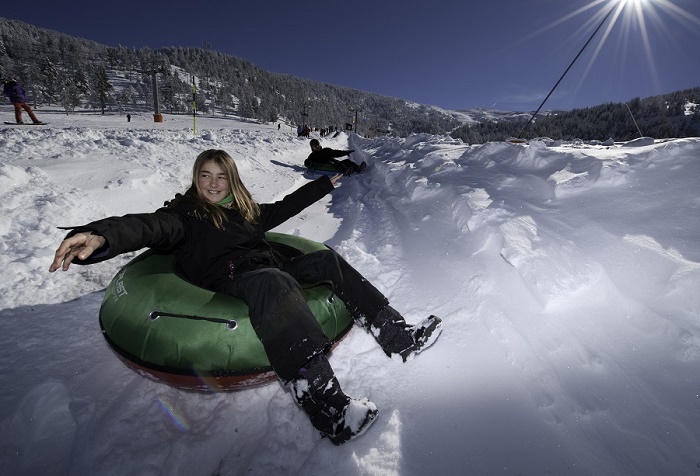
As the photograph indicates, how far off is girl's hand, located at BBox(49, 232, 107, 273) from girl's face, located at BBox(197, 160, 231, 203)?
3.30ft

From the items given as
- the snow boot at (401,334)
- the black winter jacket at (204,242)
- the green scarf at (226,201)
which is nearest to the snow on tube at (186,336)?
the black winter jacket at (204,242)

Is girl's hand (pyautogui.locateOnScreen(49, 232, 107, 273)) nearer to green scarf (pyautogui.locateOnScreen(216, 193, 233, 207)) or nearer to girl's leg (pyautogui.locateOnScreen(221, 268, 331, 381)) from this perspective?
girl's leg (pyautogui.locateOnScreen(221, 268, 331, 381))

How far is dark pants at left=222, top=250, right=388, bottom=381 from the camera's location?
1767 mm

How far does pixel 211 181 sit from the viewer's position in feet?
8.51

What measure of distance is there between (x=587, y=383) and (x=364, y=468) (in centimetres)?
133

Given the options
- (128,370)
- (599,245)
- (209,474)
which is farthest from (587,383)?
(128,370)

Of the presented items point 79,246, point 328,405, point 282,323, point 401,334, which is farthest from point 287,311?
point 79,246

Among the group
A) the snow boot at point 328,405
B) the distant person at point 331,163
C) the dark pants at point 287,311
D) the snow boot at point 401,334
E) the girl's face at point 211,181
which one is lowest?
the snow boot at point 328,405

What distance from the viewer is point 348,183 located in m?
9.02

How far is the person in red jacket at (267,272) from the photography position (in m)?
1.71

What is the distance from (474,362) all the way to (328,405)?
1.03 meters

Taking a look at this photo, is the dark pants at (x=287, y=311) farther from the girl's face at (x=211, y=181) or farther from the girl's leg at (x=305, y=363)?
the girl's face at (x=211, y=181)

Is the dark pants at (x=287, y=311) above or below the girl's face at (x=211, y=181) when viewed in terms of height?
below

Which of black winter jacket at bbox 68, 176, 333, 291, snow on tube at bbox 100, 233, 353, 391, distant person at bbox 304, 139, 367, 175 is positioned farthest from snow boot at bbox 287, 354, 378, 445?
distant person at bbox 304, 139, 367, 175
